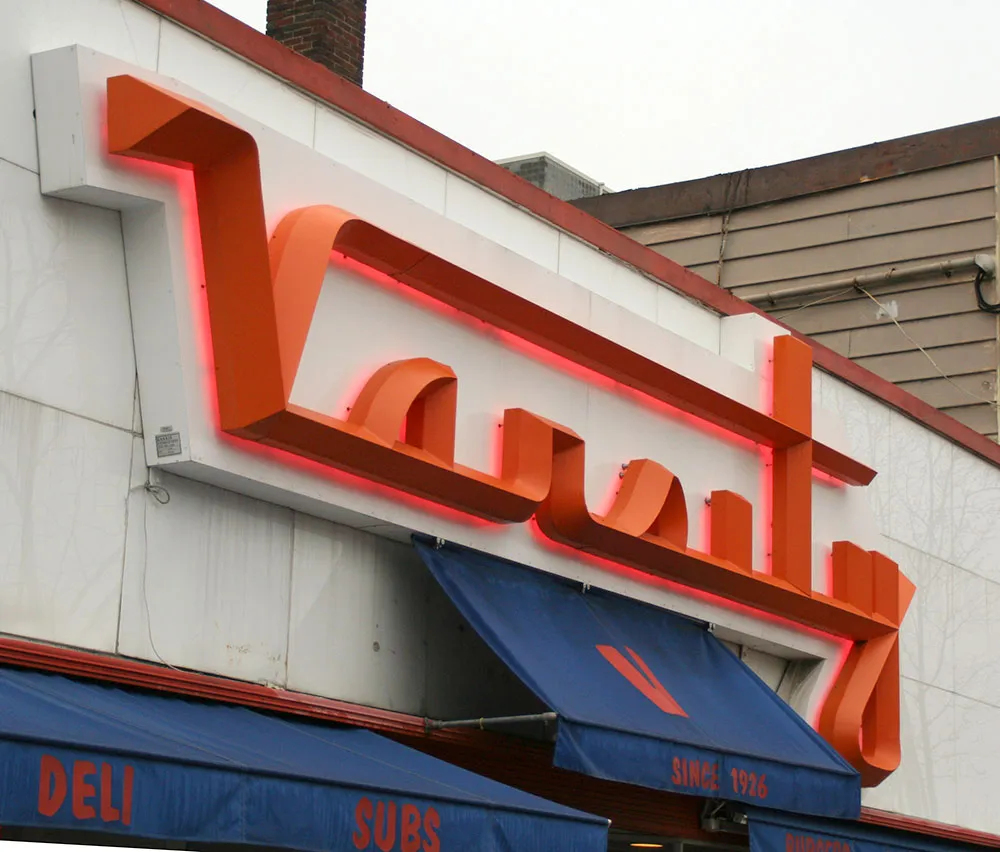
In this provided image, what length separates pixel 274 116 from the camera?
990 centimetres

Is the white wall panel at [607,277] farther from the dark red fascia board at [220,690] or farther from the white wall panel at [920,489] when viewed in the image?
the white wall panel at [920,489]

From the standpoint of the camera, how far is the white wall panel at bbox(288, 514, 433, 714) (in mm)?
9578

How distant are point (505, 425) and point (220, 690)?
287 centimetres

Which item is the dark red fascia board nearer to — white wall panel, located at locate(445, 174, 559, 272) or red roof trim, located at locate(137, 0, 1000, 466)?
white wall panel, located at locate(445, 174, 559, 272)

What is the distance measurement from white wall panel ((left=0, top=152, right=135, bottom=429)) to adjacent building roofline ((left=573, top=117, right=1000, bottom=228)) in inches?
530

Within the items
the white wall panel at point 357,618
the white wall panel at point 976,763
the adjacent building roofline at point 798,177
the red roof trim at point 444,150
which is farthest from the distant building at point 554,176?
the white wall panel at point 357,618

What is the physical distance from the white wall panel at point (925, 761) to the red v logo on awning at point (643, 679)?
4237 millimetres

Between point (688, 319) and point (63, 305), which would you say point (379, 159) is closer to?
point (63, 305)

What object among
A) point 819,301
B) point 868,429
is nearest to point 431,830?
point 868,429

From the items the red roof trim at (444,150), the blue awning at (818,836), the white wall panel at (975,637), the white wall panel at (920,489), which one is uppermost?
the red roof trim at (444,150)

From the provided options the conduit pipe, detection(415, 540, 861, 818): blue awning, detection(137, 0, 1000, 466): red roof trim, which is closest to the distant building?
the conduit pipe

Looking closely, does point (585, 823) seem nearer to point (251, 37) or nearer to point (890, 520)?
point (251, 37)

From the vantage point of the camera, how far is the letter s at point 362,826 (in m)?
7.87

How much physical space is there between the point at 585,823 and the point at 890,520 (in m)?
7.48
